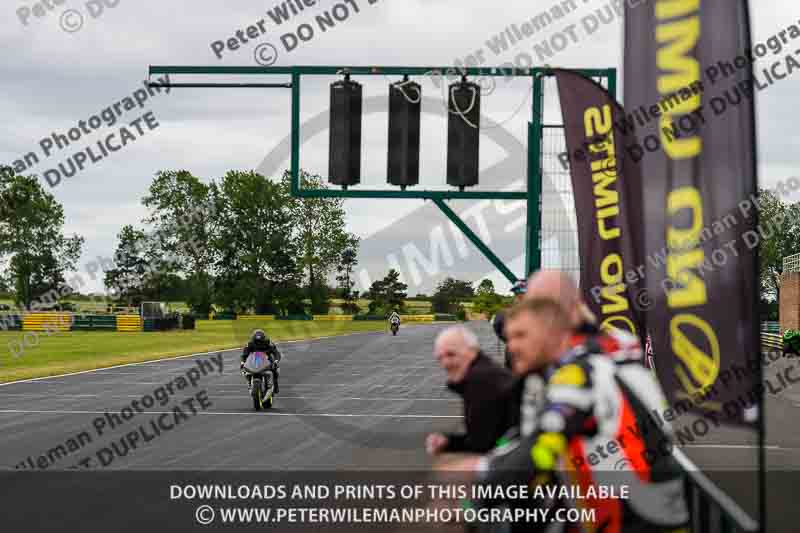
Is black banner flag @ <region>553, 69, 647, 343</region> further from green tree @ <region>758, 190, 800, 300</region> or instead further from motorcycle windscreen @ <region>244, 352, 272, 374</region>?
green tree @ <region>758, 190, 800, 300</region>

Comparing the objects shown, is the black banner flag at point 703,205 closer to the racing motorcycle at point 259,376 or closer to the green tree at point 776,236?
the racing motorcycle at point 259,376

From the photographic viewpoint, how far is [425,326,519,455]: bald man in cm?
434

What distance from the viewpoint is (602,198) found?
28.8 ft

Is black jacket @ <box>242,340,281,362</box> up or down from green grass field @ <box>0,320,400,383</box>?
up

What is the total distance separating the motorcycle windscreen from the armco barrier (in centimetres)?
4876

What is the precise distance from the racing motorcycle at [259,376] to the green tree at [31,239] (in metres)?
81.6

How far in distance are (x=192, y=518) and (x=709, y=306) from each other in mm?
5171

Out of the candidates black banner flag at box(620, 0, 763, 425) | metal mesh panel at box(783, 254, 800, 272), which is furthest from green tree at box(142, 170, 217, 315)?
black banner flag at box(620, 0, 763, 425)

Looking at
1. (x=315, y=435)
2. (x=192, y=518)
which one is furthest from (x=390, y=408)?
(x=192, y=518)

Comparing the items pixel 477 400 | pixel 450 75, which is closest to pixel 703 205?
pixel 477 400

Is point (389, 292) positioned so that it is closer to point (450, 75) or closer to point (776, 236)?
point (776, 236)

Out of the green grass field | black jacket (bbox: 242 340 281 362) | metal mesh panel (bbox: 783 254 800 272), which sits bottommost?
the green grass field

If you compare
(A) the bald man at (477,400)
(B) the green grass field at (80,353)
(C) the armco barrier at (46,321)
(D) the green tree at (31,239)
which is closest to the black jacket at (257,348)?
(B) the green grass field at (80,353)

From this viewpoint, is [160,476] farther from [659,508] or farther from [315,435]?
[659,508]
